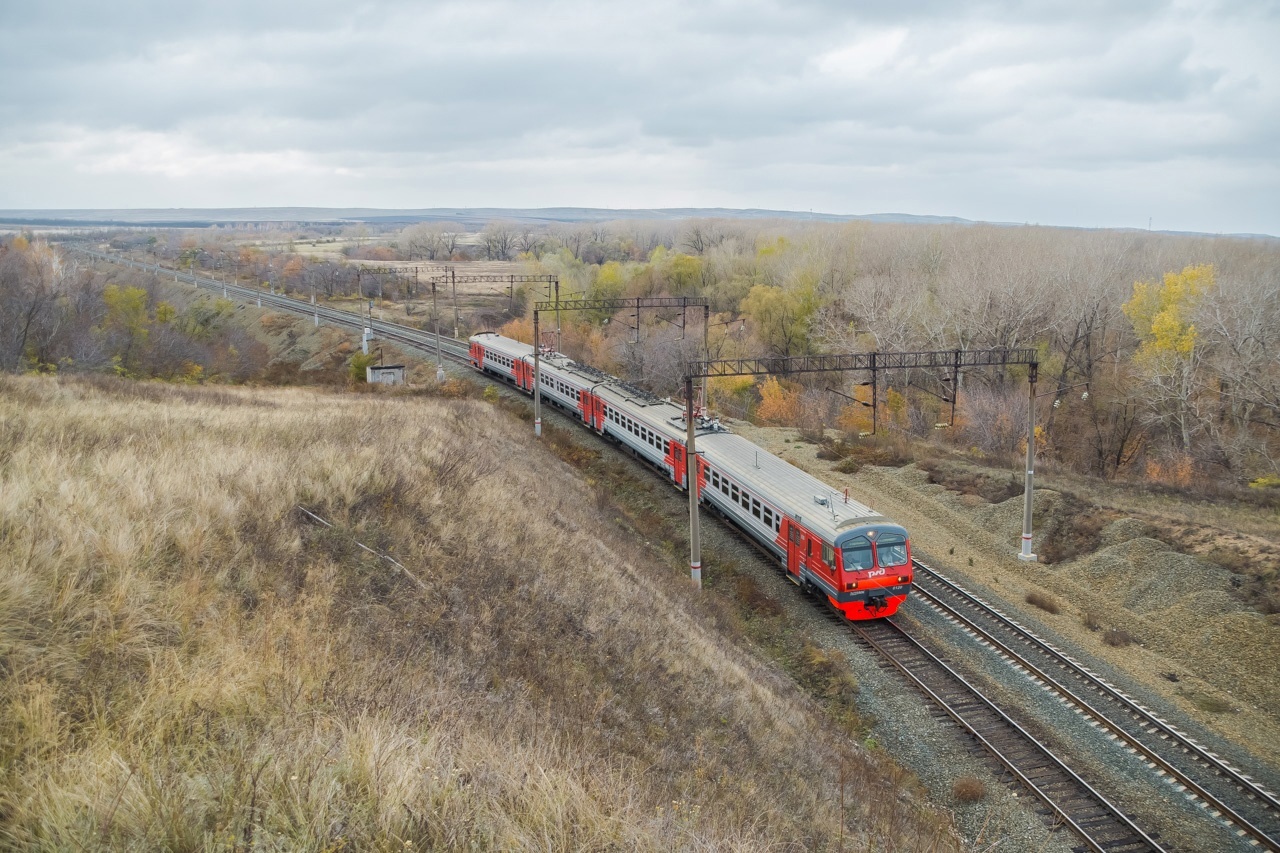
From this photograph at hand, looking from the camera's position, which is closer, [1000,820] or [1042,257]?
[1000,820]

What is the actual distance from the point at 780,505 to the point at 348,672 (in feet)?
47.4

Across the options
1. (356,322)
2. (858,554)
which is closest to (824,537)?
(858,554)

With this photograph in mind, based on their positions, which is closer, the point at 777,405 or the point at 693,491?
the point at 693,491

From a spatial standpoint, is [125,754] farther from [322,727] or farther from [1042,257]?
[1042,257]

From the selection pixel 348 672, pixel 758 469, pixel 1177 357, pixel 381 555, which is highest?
pixel 1177 357

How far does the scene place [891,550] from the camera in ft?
63.7

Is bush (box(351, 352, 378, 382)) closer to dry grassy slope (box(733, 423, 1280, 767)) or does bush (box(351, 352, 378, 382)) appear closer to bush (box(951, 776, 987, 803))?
dry grassy slope (box(733, 423, 1280, 767))

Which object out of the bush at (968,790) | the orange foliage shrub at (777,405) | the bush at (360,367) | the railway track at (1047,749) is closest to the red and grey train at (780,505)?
the railway track at (1047,749)

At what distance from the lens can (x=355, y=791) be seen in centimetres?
619

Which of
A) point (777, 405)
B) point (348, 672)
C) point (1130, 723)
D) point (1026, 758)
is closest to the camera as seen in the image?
point (348, 672)

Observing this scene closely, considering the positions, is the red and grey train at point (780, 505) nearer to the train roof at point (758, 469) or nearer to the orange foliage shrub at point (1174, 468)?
the train roof at point (758, 469)

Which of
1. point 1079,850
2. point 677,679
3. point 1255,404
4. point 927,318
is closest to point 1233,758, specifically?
point 1079,850

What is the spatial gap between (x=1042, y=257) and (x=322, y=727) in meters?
63.1

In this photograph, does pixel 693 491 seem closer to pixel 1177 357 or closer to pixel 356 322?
pixel 1177 357
